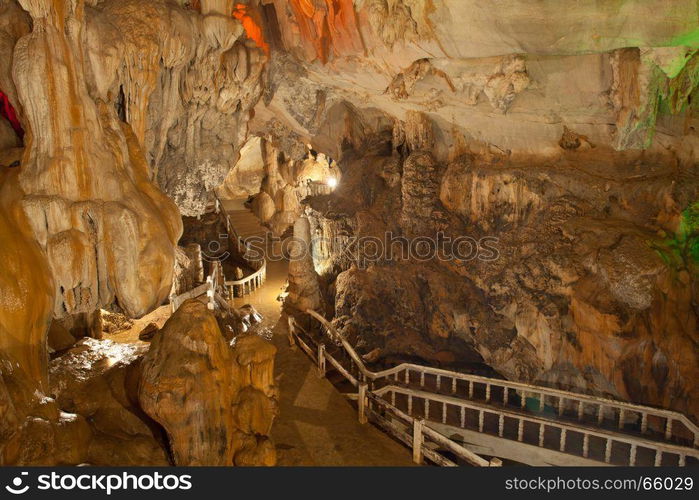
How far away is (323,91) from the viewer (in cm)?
1362

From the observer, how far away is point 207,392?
5559mm

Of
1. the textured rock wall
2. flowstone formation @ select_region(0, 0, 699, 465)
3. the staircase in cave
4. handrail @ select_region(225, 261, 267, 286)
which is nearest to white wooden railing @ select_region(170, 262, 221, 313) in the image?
flowstone formation @ select_region(0, 0, 699, 465)

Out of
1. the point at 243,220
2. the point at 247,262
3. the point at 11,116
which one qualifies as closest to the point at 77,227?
the point at 11,116

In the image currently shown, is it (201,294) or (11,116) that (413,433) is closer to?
(201,294)

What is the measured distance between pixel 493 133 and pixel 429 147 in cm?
176

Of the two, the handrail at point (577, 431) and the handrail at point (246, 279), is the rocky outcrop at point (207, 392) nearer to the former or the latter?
the handrail at point (577, 431)

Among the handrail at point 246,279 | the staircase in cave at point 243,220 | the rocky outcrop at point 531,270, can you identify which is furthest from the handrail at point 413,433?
the staircase in cave at point 243,220

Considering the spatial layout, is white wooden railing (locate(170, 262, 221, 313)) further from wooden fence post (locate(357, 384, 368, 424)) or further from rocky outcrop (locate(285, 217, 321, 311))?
wooden fence post (locate(357, 384, 368, 424))

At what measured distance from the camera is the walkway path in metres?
6.71

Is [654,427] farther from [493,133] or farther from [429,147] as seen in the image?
[429,147]

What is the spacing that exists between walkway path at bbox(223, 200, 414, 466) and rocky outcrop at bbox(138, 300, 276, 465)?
782mm

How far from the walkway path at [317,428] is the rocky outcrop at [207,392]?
78 cm

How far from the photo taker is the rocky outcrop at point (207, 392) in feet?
17.8

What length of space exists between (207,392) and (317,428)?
2278 mm
